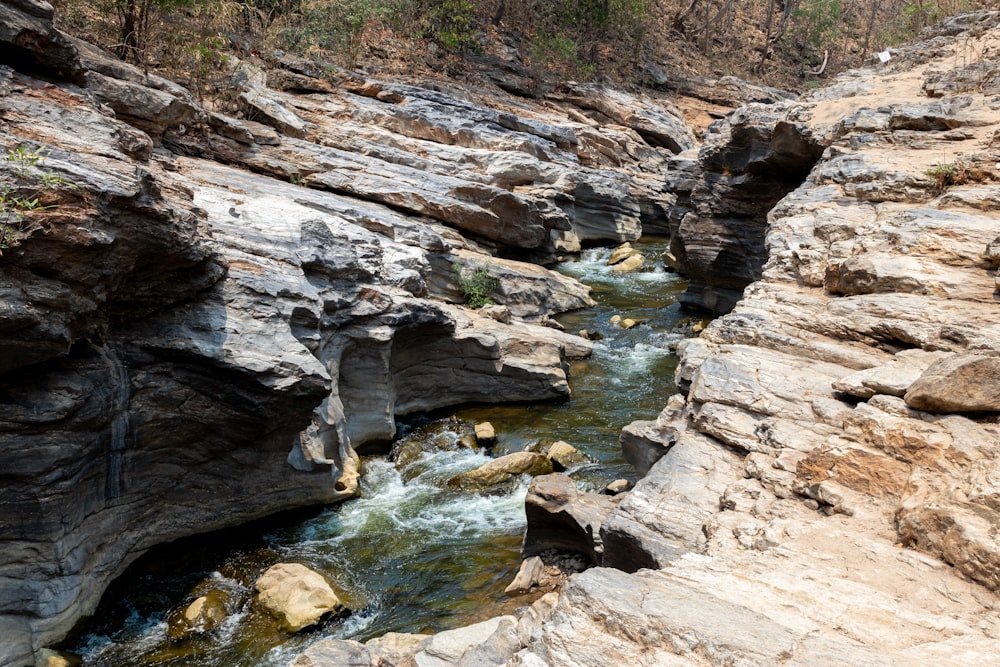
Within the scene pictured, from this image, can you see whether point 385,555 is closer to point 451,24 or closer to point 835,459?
point 835,459

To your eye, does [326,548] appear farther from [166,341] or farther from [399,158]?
[399,158]

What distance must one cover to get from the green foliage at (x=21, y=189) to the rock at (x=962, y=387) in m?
7.59

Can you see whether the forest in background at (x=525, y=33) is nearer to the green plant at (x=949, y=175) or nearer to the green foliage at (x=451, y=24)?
the green foliage at (x=451, y=24)

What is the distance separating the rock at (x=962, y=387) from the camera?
4910 millimetres

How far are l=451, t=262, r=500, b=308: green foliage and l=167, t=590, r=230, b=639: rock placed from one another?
880 centimetres

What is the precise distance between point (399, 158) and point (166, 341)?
12873 mm

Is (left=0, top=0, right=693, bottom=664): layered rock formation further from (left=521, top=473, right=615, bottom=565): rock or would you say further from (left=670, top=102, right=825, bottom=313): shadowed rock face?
(left=670, top=102, right=825, bottom=313): shadowed rock face

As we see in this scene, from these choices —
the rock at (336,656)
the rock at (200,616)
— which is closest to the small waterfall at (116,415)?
the rock at (200,616)

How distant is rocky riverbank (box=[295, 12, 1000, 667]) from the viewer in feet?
11.6

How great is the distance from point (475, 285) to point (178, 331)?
26.8 feet

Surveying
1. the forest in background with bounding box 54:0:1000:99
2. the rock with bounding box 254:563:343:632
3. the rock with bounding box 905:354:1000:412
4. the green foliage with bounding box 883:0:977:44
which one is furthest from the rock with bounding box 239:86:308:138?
the green foliage with bounding box 883:0:977:44

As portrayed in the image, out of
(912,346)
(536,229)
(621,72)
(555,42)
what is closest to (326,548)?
Result: (912,346)

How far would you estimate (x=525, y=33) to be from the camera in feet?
122

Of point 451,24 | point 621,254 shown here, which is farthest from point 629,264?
point 451,24
